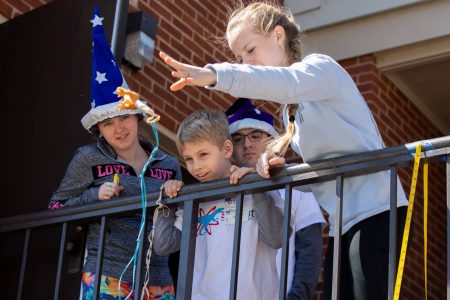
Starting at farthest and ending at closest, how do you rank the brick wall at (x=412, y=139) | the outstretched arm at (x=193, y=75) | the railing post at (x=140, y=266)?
the brick wall at (x=412, y=139)
the railing post at (x=140, y=266)
the outstretched arm at (x=193, y=75)

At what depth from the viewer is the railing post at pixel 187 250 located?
12.9 ft

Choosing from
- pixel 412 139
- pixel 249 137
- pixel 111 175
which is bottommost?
pixel 111 175

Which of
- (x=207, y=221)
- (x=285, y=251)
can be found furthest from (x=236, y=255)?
(x=207, y=221)

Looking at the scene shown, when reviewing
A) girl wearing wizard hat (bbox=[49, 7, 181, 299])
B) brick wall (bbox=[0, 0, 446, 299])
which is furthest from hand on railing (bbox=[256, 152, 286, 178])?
brick wall (bbox=[0, 0, 446, 299])

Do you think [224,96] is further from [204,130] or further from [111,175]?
[204,130]

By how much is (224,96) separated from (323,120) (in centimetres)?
347

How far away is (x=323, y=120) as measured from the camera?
3762 millimetres

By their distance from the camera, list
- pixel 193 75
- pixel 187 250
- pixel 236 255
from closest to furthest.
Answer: pixel 193 75 → pixel 236 255 → pixel 187 250

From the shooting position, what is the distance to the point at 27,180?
514 centimetres

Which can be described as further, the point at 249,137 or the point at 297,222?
the point at 249,137

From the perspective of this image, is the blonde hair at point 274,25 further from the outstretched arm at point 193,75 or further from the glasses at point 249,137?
the glasses at point 249,137

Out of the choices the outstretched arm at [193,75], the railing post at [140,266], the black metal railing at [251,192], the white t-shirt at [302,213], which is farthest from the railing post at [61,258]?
the outstretched arm at [193,75]

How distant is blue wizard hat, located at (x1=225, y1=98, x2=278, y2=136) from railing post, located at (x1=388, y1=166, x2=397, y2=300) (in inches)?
52.0

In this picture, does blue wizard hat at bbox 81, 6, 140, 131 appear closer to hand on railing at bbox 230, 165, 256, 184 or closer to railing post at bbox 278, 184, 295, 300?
hand on railing at bbox 230, 165, 256, 184
